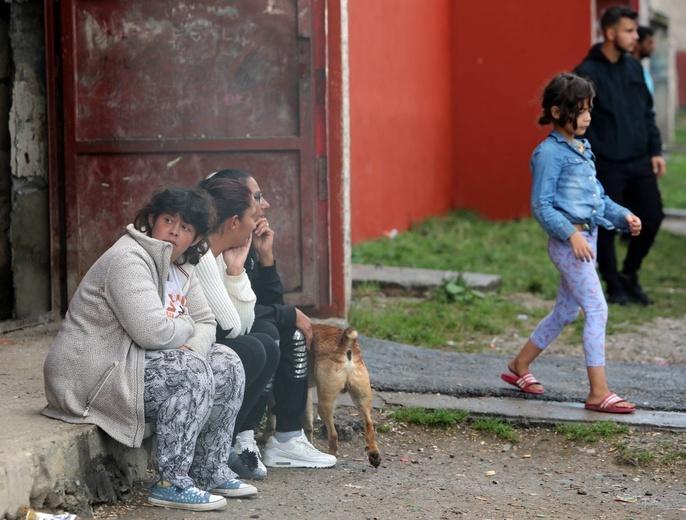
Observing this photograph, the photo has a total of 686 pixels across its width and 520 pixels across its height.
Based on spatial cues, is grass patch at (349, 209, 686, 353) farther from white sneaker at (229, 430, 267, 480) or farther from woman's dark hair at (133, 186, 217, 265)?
woman's dark hair at (133, 186, 217, 265)

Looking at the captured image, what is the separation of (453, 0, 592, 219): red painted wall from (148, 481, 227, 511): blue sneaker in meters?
8.93

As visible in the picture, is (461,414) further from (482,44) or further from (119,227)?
(482,44)

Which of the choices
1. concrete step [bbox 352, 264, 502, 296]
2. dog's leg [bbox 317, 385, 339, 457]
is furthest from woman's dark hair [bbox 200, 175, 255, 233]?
concrete step [bbox 352, 264, 502, 296]

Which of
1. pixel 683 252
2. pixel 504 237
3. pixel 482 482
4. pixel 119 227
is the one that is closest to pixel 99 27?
pixel 119 227

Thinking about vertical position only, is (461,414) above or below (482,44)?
below

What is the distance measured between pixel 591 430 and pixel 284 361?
1.50m

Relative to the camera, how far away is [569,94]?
4.98 m

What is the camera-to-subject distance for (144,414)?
3.65 metres

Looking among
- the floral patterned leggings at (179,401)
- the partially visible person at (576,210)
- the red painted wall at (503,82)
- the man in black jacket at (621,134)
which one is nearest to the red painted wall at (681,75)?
the red painted wall at (503,82)

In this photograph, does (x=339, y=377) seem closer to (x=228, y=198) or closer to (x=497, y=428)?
(x=228, y=198)

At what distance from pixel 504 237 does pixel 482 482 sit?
6.84 meters

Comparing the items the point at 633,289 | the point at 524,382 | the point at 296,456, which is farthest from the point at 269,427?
the point at 633,289

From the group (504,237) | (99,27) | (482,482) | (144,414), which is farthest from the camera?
(504,237)

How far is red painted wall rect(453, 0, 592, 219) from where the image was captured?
1191cm
